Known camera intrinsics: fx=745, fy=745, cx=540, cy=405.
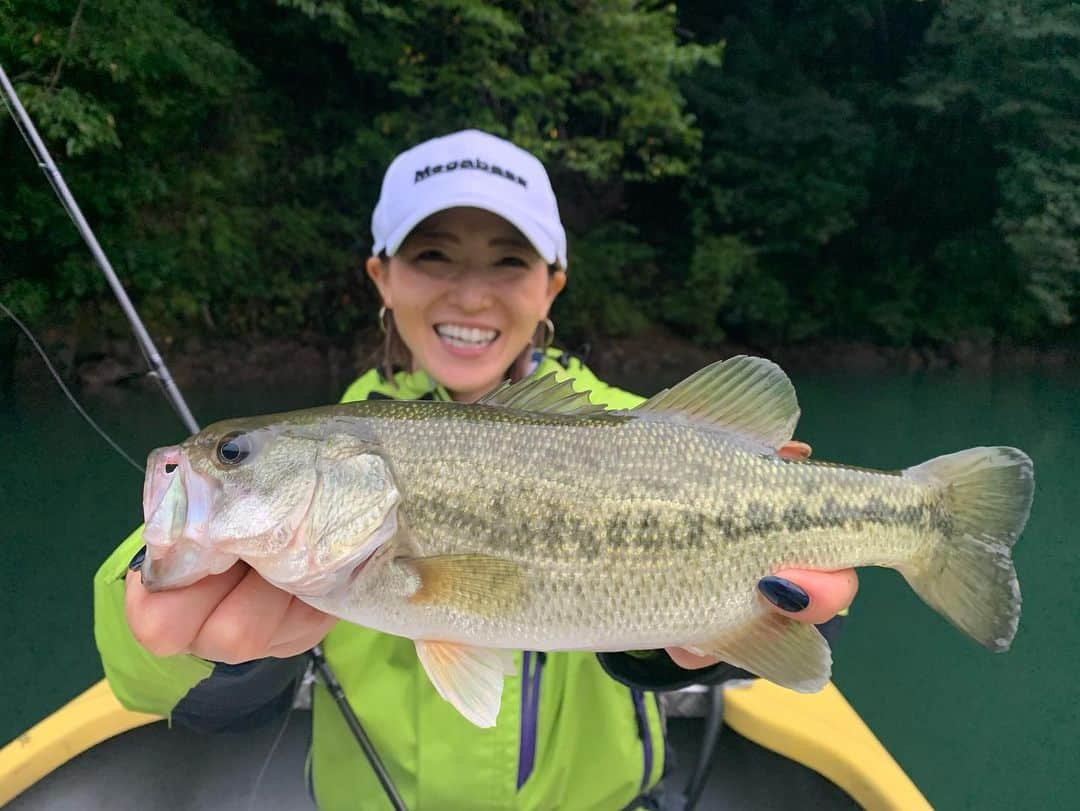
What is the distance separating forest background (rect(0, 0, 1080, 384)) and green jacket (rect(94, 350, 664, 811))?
24.8ft

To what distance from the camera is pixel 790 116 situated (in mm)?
14164

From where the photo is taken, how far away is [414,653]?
1.73 metres

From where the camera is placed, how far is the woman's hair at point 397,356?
2.09 metres

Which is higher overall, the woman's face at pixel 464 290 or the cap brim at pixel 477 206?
the cap brim at pixel 477 206

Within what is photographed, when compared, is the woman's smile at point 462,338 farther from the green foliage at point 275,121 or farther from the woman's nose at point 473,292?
the green foliage at point 275,121

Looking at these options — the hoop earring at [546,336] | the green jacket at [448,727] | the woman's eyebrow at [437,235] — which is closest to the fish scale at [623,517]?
the green jacket at [448,727]

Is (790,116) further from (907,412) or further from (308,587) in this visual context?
(308,587)

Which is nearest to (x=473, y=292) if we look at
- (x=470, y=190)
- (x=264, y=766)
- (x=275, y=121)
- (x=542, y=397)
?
(x=470, y=190)

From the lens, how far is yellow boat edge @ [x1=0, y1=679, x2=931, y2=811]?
2016mm

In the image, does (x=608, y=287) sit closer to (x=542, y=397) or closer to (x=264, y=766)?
(x=264, y=766)

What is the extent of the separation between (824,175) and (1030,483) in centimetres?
1453

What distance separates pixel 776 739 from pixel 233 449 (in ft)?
6.02

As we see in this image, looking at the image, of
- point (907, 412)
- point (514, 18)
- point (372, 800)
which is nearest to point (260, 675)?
point (372, 800)

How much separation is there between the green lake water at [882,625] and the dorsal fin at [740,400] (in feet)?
9.86
